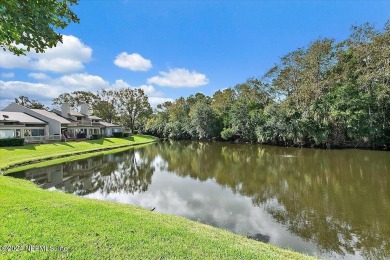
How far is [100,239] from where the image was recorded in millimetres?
4977

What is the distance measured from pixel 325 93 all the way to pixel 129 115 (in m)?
52.1

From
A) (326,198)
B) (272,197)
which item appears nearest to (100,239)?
(272,197)

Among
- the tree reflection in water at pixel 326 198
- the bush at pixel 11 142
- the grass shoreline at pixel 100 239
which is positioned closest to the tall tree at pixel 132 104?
the bush at pixel 11 142

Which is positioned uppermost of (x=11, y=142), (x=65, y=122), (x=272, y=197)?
(x=65, y=122)

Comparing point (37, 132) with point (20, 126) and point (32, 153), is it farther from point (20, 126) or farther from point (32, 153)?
point (32, 153)

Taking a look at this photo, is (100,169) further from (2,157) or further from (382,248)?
(382,248)

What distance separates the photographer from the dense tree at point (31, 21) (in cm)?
400

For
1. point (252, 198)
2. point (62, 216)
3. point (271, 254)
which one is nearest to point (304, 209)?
point (252, 198)

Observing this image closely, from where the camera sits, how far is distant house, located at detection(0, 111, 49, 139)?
3165 centimetres

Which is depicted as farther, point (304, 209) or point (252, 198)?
point (252, 198)

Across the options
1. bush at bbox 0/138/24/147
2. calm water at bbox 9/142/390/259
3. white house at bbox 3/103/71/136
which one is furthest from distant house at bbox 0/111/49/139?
calm water at bbox 9/142/390/259

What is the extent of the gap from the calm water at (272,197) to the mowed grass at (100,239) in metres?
2.54

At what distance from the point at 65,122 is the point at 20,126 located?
7341 millimetres

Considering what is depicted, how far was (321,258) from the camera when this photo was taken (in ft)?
20.9
